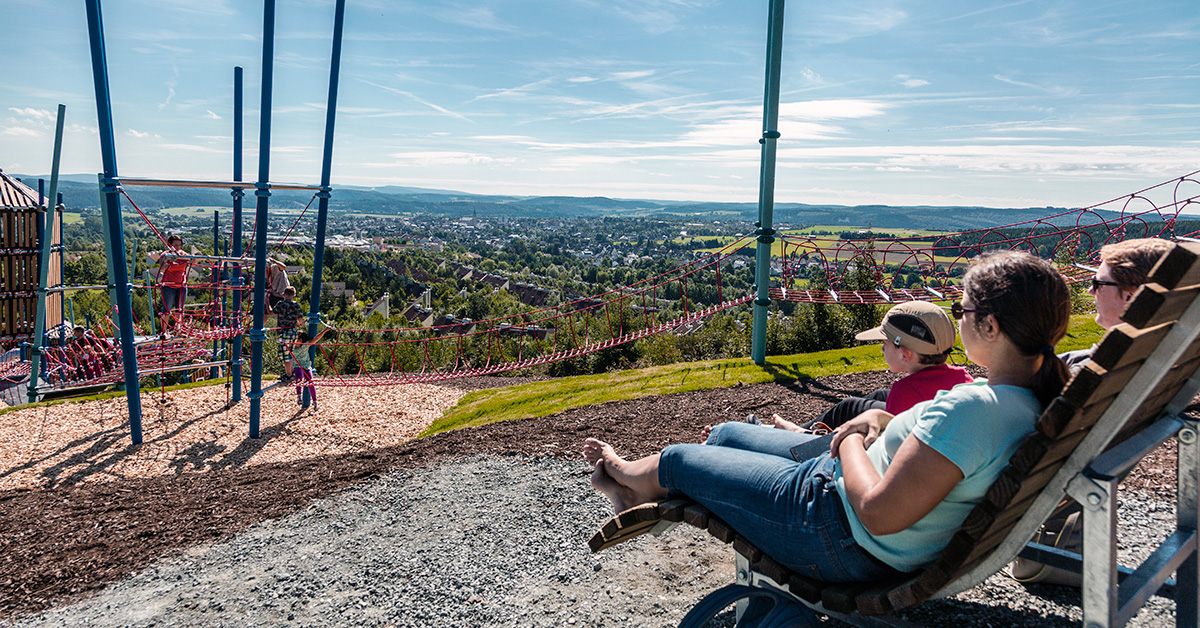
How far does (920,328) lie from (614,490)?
1525 millimetres

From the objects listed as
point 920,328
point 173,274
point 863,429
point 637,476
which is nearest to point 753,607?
point 637,476

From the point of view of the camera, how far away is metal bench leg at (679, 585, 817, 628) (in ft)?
8.05

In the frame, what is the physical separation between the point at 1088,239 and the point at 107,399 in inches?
612

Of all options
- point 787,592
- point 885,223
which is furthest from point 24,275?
point 885,223

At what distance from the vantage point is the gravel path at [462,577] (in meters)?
3.36

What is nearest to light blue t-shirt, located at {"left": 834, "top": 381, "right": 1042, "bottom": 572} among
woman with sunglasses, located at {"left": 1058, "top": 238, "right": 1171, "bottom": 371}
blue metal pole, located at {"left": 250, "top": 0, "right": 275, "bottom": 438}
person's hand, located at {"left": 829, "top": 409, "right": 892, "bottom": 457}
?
person's hand, located at {"left": 829, "top": 409, "right": 892, "bottom": 457}

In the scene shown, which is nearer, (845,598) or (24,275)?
(845,598)

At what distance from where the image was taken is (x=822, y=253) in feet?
32.1

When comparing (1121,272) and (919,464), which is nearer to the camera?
(919,464)

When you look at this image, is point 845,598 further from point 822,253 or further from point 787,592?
point 822,253

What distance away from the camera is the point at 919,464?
1943 mm

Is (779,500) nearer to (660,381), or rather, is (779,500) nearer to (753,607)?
(753,607)

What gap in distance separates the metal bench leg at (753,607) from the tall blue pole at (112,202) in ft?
25.5

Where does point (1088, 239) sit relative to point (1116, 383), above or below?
above
